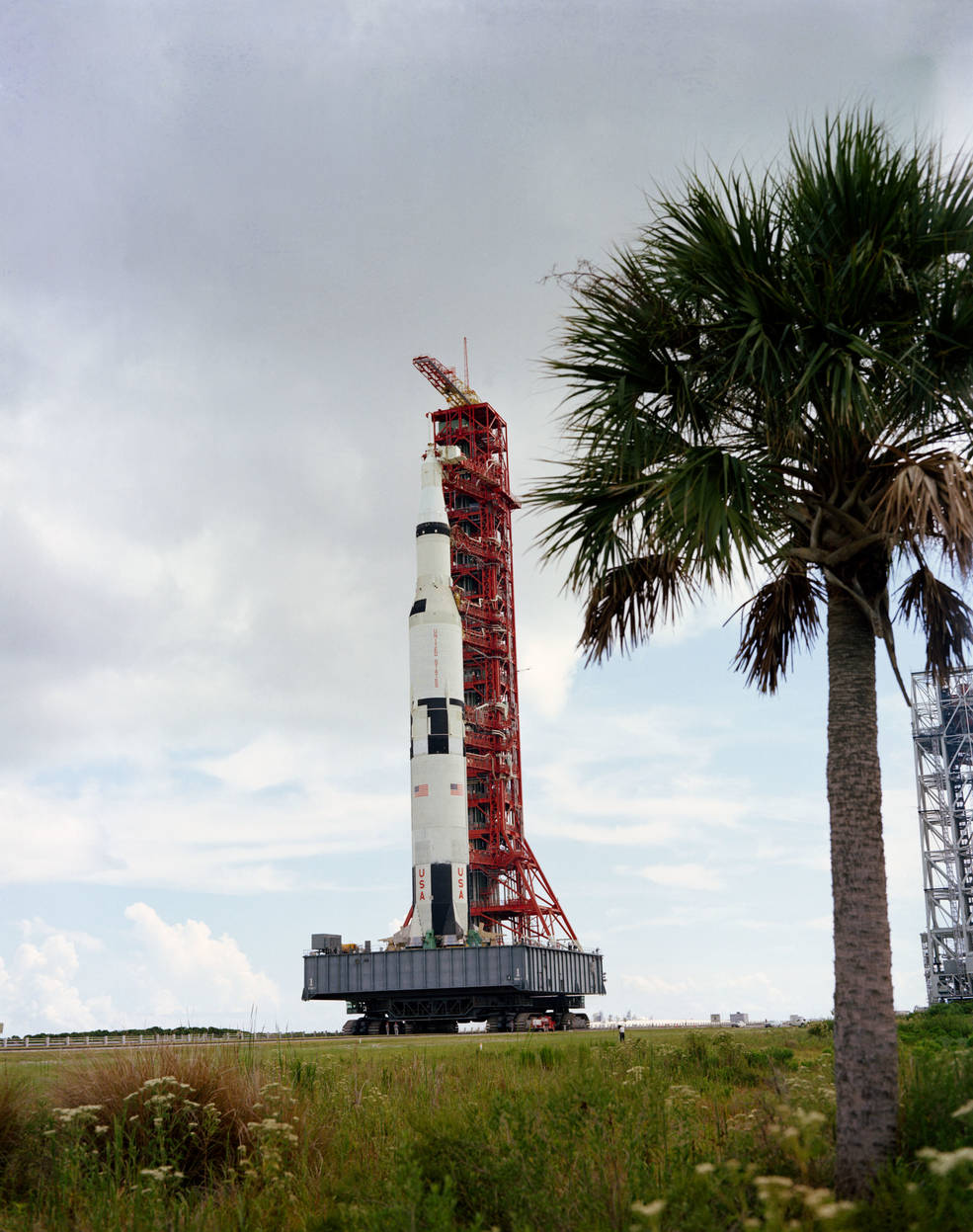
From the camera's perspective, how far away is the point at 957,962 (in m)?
67.2

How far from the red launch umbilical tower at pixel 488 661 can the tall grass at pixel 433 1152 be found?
187 feet

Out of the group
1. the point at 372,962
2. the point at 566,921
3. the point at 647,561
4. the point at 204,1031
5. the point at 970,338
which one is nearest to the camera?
the point at 970,338

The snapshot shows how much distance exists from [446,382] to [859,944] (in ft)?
243

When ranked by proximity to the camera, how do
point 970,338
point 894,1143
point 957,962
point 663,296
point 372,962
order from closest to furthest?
point 894,1143, point 970,338, point 663,296, point 372,962, point 957,962

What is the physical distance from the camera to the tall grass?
24.8ft

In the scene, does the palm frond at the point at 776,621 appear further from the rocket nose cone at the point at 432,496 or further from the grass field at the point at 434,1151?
the rocket nose cone at the point at 432,496

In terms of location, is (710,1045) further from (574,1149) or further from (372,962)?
(372,962)

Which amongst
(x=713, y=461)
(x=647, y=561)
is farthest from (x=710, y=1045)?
(x=713, y=461)

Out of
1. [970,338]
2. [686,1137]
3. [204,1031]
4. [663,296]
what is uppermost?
[663,296]

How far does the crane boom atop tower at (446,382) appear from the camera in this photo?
262ft

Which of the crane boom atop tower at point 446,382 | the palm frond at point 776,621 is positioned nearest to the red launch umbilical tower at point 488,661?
the crane boom atop tower at point 446,382

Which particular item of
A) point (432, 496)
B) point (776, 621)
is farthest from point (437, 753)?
point (776, 621)

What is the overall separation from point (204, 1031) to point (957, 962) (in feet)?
147

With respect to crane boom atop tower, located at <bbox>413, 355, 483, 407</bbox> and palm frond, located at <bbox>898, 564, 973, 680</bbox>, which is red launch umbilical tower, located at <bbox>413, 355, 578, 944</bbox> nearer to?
crane boom atop tower, located at <bbox>413, 355, 483, 407</bbox>
